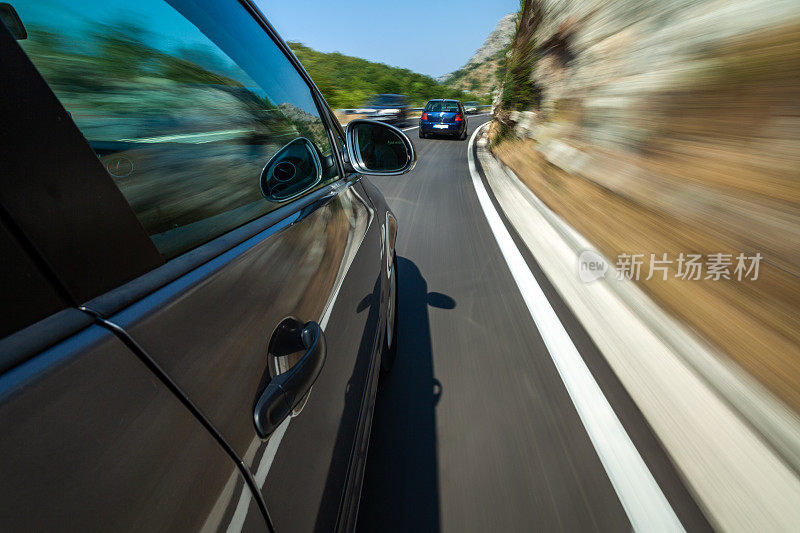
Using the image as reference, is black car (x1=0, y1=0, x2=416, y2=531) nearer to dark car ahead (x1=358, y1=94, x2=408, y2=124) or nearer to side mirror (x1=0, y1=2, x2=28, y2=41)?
side mirror (x1=0, y1=2, x2=28, y2=41)

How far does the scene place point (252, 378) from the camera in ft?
2.48

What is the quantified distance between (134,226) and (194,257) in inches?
6.2

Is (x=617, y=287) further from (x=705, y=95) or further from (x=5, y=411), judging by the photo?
(x=5, y=411)

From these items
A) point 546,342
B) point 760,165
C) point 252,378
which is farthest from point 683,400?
point 252,378

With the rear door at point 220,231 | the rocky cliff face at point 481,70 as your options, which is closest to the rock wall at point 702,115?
the rear door at point 220,231

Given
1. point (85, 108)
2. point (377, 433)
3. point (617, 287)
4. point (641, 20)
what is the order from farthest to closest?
point (641, 20), point (617, 287), point (377, 433), point (85, 108)

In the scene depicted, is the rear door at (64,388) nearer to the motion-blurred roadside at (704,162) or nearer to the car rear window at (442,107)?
the motion-blurred roadside at (704,162)

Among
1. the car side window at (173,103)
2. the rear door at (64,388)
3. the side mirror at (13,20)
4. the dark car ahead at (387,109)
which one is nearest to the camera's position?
the rear door at (64,388)

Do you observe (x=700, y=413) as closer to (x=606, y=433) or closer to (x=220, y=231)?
(x=606, y=433)

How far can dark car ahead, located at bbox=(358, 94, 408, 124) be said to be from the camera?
54.2ft

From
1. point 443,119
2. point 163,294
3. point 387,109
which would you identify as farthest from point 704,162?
point 387,109

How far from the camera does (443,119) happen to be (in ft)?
47.6

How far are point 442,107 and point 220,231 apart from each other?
15.5 meters

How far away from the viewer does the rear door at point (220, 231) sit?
0.66 metres
